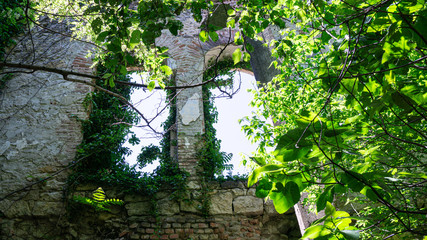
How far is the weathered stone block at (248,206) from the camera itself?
494 cm

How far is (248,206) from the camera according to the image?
4.98m

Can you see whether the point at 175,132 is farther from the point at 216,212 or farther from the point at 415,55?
the point at 415,55

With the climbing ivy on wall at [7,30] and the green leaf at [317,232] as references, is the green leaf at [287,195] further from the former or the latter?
the climbing ivy on wall at [7,30]

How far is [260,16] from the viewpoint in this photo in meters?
2.21

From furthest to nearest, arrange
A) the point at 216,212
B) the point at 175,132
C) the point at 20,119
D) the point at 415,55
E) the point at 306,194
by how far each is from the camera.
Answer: the point at 175,132 < the point at 20,119 < the point at 216,212 < the point at 306,194 < the point at 415,55

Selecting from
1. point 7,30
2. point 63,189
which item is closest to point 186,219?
point 63,189

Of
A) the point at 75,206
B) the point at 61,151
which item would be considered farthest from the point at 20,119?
the point at 75,206

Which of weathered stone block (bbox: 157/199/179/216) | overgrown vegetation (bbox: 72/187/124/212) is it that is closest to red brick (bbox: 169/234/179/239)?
weathered stone block (bbox: 157/199/179/216)

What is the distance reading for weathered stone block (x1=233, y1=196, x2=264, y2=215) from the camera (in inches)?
195

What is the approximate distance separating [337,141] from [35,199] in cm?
499

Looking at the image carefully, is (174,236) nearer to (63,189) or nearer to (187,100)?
(63,189)

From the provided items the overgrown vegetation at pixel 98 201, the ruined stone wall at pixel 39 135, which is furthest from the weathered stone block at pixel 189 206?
the ruined stone wall at pixel 39 135

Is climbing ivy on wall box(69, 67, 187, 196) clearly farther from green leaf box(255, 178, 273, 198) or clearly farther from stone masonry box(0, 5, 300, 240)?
green leaf box(255, 178, 273, 198)

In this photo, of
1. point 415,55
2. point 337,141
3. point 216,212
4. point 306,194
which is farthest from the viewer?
point 216,212
